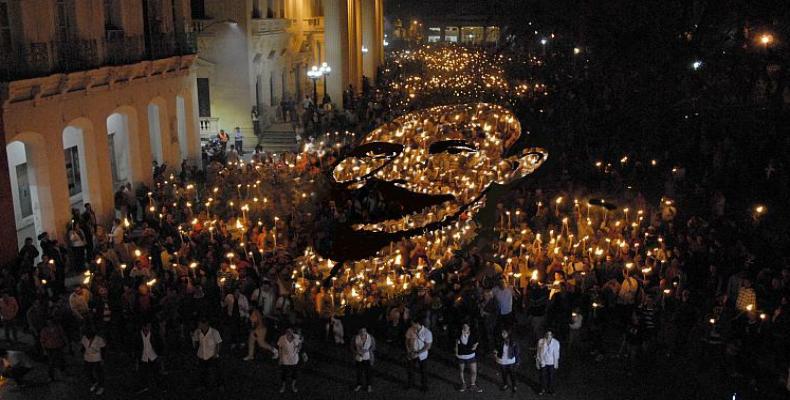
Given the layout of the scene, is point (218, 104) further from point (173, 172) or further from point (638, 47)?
point (638, 47)

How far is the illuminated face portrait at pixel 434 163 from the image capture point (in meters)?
17.2

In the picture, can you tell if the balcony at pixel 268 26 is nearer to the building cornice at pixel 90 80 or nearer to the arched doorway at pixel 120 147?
the building cornice at pixel 90 80

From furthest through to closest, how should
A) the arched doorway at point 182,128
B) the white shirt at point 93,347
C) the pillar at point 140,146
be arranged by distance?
the arched doorway at point 182,128, the pillar at point 140,146, the white shirt at point 93,347

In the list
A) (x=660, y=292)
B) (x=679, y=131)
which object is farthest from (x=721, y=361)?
(x=679, y=131)

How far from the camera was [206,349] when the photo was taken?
13.0 metres

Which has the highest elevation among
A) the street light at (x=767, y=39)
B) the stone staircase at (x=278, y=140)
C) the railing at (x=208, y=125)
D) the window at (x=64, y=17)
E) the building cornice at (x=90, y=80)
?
the window at (x=64, y=17)

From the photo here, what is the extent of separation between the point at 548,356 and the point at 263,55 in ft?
99.8

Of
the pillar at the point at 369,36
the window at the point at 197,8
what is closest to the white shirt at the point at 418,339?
the window at the point at 197,8

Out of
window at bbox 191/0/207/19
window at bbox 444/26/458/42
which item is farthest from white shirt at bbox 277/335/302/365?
window at bbox 444/26/458/42

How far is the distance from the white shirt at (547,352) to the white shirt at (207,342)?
5.19m

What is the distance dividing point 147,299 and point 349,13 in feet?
123

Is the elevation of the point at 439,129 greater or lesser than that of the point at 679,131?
greater

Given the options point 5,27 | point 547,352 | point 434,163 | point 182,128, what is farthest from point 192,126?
point 547,352

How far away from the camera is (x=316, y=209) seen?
2067 centimetres
